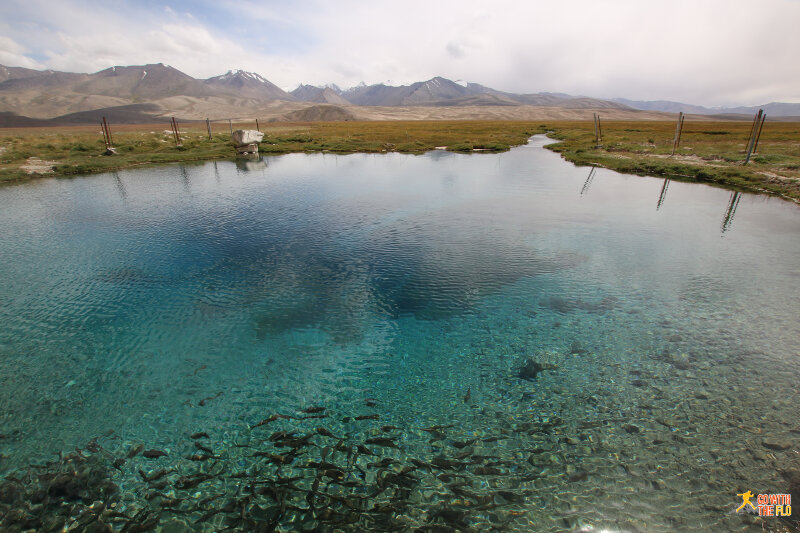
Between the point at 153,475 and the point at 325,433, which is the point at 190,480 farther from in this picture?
the point at 325,433

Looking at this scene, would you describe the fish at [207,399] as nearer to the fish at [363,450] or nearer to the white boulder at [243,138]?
the fish at [363,450]

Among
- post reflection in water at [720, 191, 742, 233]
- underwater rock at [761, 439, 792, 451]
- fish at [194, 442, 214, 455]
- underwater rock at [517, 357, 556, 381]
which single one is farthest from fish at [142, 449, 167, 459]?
post reflection in water at [720, 191, 742, 233]

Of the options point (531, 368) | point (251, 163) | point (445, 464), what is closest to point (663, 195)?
point (531, 368)

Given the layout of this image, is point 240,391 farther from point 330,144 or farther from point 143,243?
point 330,144

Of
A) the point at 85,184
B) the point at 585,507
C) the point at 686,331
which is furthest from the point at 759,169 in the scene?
the point at 85,184

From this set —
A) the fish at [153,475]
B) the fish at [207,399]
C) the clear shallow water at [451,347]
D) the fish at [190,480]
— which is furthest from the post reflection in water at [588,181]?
the fish at [153,475]

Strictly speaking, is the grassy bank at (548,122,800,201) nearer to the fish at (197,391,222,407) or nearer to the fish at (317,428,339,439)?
the fish at (317,428,339,439)
